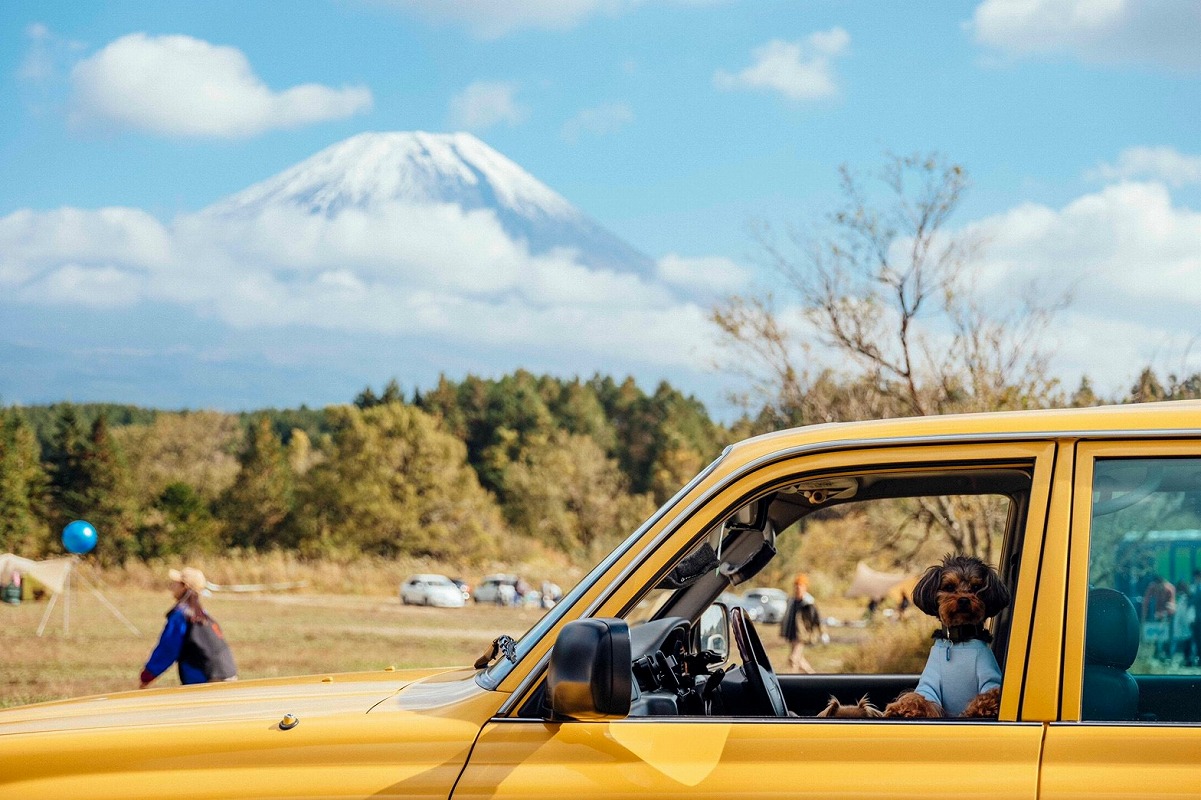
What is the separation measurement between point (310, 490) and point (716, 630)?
72700 millimetres

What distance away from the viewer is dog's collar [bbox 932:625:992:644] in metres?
3.04

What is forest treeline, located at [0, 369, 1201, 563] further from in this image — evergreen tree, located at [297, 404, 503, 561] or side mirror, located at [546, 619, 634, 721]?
side mirror, located at [546, 619, 634, 721]

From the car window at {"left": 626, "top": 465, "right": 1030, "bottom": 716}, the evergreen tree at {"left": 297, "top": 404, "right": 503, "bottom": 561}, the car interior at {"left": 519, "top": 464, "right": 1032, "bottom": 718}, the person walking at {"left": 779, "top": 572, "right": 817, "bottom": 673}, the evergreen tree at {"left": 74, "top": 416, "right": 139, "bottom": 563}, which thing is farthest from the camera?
the evergreen tree at {"left": 297, "top": 404, "right": 503, "bottom": 561}

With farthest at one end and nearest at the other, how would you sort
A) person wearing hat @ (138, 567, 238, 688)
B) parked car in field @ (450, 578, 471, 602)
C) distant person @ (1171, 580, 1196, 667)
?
parked car in field @ (450, 578, 471, 602)
person wearing hat @ (138, 567, 238, 688)
distant person @ (1171, 580, 1196, 667)

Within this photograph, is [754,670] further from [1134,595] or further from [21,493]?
[21,493]

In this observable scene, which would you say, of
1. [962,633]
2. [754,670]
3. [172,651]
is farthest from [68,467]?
[962,633]

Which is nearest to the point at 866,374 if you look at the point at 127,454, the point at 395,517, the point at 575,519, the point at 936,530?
the point at 936,530

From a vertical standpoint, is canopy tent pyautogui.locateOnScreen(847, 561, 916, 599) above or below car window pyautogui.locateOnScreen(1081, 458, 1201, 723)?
below

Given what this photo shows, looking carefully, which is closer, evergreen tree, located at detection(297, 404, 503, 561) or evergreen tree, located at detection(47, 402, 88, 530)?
evergreen tree, located at detection(47, 402, 88, 530)

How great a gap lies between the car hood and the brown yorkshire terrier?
1.06 m

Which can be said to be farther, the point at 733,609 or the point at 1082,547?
the point at 733,609

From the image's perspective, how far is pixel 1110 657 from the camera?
2482mm

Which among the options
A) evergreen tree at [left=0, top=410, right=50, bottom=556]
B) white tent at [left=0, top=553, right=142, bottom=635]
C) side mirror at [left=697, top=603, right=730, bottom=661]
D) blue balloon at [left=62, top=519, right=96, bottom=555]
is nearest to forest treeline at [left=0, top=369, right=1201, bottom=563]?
evergreen tree at [left=0, top=410, right=50, bottom=556]

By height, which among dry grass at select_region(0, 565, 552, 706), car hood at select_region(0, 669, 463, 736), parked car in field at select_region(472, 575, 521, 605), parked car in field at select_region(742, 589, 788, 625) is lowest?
parked car in field at select_region(472, 575, 521, 605)
